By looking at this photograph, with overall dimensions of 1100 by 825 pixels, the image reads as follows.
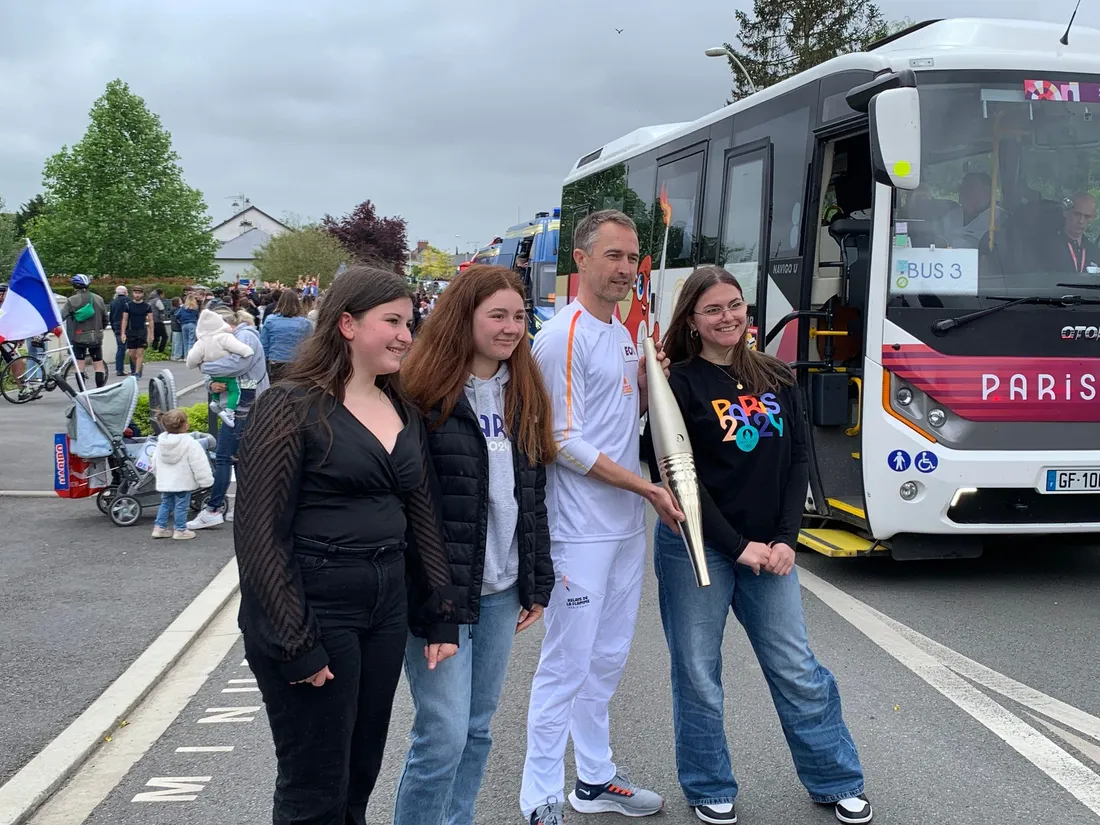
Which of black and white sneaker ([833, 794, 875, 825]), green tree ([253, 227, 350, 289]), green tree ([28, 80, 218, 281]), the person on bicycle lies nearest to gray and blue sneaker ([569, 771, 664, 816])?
black and white sneaker ([833, 794, 875, 825])

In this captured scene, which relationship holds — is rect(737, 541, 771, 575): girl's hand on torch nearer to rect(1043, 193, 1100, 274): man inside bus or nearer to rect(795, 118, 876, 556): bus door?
rect(795, 118, 876, 556): bus door

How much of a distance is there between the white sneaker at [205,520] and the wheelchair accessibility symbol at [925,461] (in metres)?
5.23

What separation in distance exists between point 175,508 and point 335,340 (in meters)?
5.82

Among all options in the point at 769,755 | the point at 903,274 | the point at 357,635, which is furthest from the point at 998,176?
the point at 357,635

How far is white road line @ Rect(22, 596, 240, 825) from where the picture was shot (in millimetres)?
3832

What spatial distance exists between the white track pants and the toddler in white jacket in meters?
5.16

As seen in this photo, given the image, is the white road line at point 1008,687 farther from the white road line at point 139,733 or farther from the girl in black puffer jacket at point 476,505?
the white road line at point 139,733

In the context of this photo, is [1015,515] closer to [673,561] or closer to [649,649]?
[649,649]

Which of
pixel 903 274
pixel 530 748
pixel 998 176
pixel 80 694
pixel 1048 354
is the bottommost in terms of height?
pixel 80 694

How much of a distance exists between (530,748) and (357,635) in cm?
102

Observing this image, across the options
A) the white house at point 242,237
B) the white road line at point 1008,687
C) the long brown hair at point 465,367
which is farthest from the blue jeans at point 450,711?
the white house at point 242,237

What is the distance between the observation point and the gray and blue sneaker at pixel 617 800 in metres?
3.70

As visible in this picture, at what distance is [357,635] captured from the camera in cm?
270

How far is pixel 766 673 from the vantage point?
12.1ft
